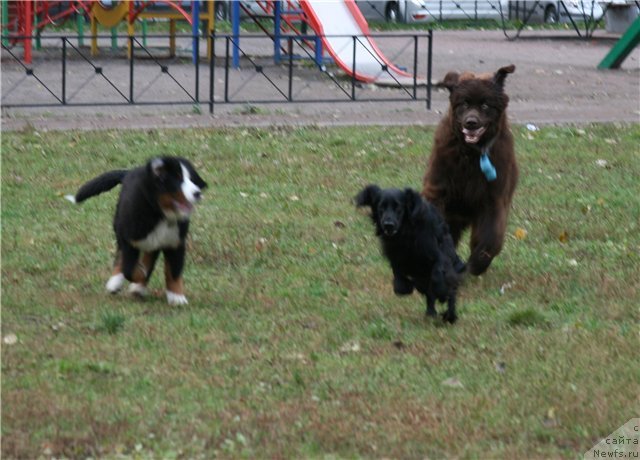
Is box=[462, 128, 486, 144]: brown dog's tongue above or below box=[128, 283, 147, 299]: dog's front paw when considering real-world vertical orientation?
above

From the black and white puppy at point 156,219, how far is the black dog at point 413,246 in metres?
1.03

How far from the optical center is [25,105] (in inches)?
595

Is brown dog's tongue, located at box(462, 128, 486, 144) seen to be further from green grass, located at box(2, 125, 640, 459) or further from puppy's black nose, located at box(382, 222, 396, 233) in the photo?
puppy's black nose, located at box(382, 222, 396, 233)

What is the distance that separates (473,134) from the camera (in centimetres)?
796

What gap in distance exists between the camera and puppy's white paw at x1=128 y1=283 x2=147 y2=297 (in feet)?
24.8

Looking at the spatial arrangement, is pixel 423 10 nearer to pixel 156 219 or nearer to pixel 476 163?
pixel 476 163

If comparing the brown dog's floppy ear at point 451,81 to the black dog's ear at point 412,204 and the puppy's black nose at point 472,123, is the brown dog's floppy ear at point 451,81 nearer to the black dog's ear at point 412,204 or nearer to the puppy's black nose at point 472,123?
the puppy's black nose at point 472,123

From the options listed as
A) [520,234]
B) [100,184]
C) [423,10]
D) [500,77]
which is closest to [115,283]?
[100,184]

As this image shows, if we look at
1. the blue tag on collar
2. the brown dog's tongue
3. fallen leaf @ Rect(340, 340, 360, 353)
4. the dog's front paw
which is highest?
the brown dog's tongue

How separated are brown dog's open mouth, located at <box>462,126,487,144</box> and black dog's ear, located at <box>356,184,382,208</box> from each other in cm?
114

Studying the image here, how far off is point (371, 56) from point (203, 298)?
12767 millimetres

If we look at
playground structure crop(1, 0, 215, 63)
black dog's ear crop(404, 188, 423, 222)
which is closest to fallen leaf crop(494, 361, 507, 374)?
black dog's ear crop(404, 188, 423, 222)

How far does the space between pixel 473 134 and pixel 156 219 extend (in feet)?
7.09

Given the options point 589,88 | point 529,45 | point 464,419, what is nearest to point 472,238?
point 464,419
